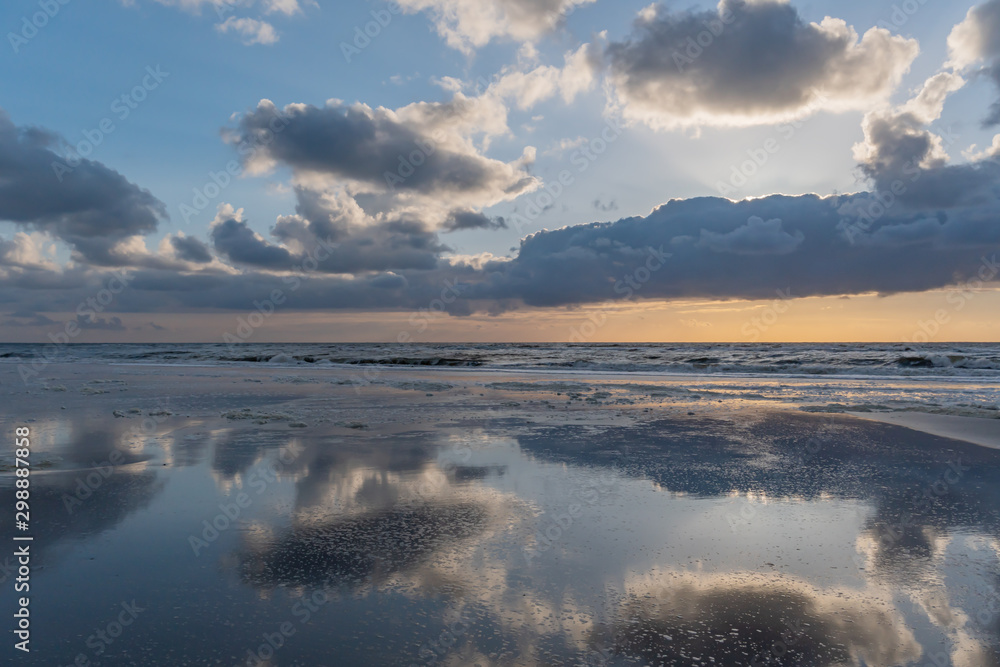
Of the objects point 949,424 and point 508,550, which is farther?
point 949,424

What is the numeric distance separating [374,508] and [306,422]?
747cm

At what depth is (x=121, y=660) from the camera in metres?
3.55

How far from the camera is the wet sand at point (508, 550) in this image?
3.81m

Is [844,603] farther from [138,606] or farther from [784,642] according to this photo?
[138,606]

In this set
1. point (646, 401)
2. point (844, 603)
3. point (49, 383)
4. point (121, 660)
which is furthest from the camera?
point (49, 383)

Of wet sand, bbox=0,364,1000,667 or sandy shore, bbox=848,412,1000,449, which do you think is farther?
sandy shore, bbox=848,412,1000,449

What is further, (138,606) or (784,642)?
(138,606)

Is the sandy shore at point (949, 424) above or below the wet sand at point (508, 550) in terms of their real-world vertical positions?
below

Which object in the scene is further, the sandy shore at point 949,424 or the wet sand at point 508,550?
the sandy shore at point 949,424

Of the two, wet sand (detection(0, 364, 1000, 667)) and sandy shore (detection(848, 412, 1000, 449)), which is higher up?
wet sand (detection(0, 364, 1000, 667))

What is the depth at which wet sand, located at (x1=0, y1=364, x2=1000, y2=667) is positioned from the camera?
381 centimetres

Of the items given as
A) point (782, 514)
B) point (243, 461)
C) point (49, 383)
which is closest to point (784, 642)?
point (782, 514)

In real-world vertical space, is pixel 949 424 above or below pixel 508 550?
below

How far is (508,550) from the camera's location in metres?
5.39
